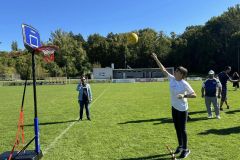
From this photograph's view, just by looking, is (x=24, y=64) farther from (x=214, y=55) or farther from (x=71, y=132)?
(x=71, y=132)

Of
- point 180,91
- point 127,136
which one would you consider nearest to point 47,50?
point 180,91

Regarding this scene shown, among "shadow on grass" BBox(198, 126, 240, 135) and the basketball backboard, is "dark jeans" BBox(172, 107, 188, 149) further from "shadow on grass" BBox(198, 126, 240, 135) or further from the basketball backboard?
the basketball backboard

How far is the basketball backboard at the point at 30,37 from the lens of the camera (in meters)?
7.54

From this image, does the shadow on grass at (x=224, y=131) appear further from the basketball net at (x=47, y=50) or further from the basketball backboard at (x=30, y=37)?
the basketball backboard at (x=30, y=37)

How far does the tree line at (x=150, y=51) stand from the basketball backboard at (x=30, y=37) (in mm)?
81337

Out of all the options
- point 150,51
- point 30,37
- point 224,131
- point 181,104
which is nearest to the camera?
point 30,37

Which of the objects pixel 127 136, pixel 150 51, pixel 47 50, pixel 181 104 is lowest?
pixel 127 136

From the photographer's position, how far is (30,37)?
310 inches

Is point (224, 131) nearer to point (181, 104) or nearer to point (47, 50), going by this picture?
point (181, 104)

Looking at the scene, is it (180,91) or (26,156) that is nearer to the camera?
(26,156)

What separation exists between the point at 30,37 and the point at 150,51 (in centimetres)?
10101

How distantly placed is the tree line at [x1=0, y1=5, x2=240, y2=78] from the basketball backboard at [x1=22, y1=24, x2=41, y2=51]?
267 ft

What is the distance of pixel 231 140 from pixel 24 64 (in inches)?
3308

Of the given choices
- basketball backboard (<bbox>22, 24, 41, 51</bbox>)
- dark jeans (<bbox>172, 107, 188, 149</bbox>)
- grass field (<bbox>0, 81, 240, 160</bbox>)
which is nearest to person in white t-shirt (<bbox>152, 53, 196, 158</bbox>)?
dark jeans (<bbox>172, 107, 188, 149</bbox>)
